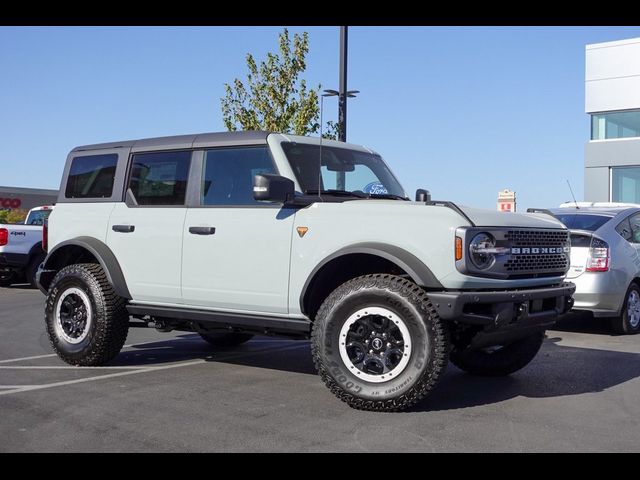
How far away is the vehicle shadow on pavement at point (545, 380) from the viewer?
591cm

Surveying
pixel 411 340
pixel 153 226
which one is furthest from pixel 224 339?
pixel 411 340

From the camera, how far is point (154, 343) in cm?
881

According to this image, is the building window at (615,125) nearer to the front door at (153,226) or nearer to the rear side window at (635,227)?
the rear side window at (635,227)

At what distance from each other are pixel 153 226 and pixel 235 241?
3.12 feet

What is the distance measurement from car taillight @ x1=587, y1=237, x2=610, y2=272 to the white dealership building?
24.0 m

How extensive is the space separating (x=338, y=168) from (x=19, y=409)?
3.10 metres

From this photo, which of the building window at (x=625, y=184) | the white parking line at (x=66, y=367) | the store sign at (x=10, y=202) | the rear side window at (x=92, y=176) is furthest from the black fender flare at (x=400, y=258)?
the store sign at (x=10, y=202)

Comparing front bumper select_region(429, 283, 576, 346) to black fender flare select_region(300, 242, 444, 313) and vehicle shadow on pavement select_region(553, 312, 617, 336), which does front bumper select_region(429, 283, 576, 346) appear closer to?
black fender flare select_region(300, 242, 444, 313)

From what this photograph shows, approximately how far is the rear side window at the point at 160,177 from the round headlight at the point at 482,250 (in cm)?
263

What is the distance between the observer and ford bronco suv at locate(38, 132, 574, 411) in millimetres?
5305
